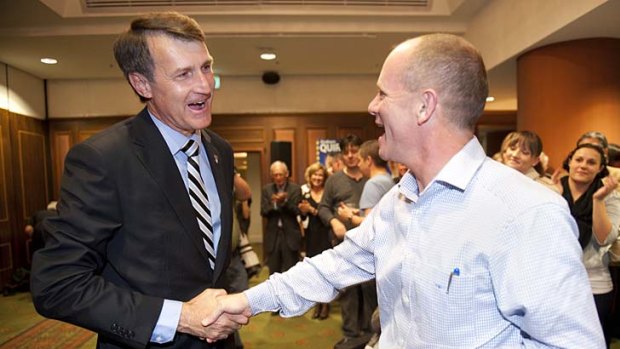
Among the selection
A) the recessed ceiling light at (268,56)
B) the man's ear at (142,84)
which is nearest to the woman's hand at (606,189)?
the man's ear at (142,84)

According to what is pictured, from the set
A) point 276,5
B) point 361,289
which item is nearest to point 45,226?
point 361,289

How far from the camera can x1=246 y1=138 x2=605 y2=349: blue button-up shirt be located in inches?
31.8

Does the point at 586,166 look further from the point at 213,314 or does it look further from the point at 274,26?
the point at 274,26

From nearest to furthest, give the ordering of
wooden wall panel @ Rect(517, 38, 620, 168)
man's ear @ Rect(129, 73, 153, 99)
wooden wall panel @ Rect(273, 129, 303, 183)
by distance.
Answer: man's ear @ Rect(129, 73, 153, 99) → wooden wall panel @ Rect(517, 38, 620, 168) → wooden wall panel @ Rect(273, 129, 303, 183)

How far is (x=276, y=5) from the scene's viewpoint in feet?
14.7

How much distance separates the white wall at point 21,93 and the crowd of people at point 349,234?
5812mm

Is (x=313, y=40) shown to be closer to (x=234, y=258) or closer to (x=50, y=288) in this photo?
(x=234, y=258)

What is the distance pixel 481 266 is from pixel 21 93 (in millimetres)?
7317

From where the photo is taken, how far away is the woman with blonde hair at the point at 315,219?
4242 mm

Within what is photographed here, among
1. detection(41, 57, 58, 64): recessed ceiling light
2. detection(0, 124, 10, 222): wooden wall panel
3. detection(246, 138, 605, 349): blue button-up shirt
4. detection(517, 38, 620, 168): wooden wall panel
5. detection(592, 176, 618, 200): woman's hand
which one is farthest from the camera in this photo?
detection(41, 57, 58, 64): recessed ceiling light

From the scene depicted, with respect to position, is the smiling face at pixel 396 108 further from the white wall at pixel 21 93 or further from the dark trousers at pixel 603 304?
the white wall at pixel 21 93

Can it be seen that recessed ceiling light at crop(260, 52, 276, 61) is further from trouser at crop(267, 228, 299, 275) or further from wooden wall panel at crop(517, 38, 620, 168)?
wooden wall panel at crop(517, 38, 620, 168)

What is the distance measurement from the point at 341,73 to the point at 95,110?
4.34m

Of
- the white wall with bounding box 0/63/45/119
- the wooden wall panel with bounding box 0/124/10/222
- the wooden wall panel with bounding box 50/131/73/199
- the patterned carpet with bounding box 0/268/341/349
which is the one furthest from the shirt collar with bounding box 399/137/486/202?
the wooden wall panel with bounding box 50/131/73/199
